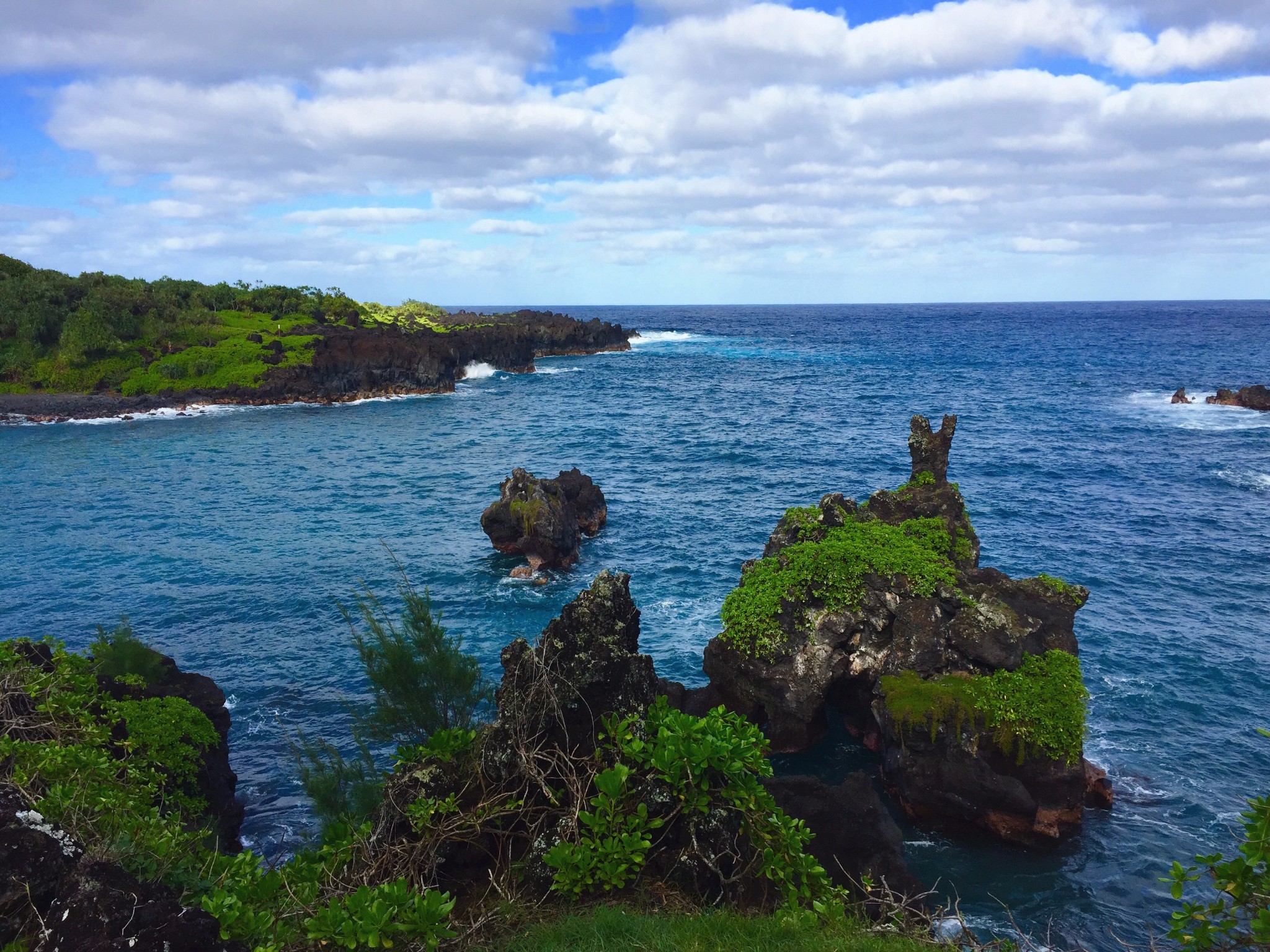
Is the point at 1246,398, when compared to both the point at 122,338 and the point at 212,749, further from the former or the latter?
the point at 122,338

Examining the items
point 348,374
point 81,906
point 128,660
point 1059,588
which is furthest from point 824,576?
point 348,374

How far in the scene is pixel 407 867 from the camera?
847 cm

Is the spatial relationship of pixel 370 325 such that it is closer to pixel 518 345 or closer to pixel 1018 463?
pixel 518 345

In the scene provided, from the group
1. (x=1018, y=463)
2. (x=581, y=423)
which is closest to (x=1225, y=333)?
(x=1018, y=463)

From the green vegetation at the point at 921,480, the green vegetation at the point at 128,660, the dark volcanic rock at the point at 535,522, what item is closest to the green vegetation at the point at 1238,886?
the green vegetation at the point at 921,480

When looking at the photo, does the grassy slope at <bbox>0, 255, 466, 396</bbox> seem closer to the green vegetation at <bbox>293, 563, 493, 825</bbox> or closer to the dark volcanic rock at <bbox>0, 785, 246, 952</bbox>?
the green vegetation at <bbox>293, 563, 493, 825</bbox>

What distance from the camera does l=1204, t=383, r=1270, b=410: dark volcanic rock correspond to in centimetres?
7000

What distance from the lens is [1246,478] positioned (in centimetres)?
4631

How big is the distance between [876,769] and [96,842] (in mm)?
17131

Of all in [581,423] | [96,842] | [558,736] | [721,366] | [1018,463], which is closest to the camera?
[96,842]

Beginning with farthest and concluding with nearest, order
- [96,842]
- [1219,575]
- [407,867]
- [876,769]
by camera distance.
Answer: [1219,575]
[876,769]
[407,867]
[96,842]

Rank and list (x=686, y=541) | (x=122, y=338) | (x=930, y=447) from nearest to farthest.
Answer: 1. (x=930, y=447)
2. (x=686, y=541)
3. (x=122, y=338)

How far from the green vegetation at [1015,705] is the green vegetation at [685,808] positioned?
9298 mm

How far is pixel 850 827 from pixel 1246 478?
4669 centimetres
